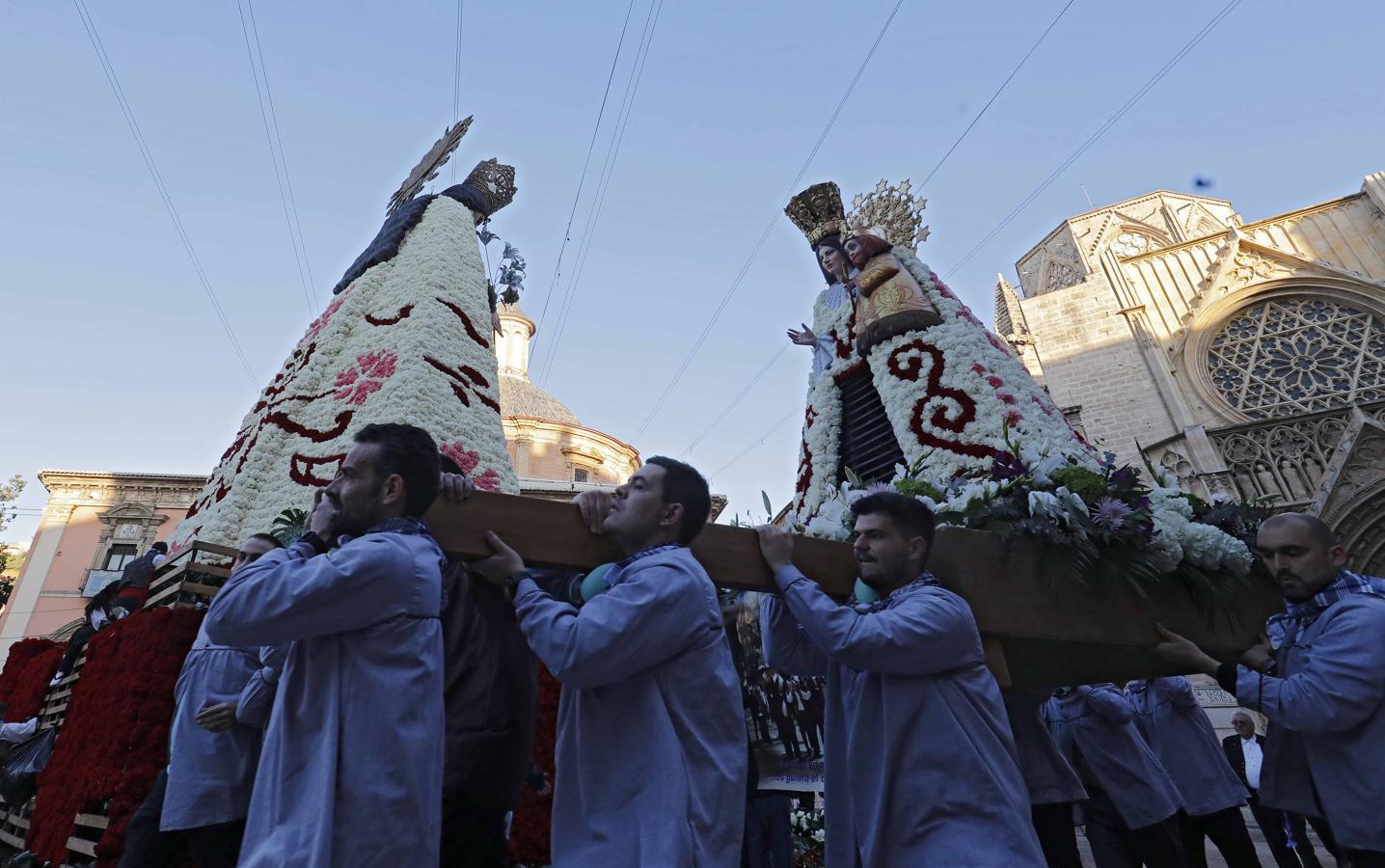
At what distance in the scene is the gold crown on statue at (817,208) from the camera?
20.4 ft

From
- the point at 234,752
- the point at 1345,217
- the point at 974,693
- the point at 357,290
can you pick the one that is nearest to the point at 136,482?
the point at 357,290

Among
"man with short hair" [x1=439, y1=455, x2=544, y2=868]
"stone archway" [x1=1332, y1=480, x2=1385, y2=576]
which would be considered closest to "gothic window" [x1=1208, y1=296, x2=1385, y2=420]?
"stone archway" [x1=1332, y1=480, x2=1385, y2=576]

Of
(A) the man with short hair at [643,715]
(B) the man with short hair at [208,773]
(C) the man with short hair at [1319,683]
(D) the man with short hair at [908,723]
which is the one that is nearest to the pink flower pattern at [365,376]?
(B) the man with short hair at [208,773]

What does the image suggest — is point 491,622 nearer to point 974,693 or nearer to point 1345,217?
point 974,693

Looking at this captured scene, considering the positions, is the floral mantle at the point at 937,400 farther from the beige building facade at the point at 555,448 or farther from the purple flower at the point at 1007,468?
the beige building facade at the point at 555,448

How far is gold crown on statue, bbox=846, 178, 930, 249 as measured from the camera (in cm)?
592

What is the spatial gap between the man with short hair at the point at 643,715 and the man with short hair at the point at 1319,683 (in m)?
1.99

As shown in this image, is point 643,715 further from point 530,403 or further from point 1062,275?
point 530,403

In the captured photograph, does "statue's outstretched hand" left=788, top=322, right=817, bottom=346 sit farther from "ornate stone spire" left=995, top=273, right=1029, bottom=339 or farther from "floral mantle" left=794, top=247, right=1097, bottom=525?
"ornate stone spire" left=995, top=273, right=1029, bottom=339

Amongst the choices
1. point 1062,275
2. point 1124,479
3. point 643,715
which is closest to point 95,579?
point 643,715

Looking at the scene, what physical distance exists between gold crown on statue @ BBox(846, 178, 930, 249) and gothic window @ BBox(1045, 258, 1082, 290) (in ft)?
57.3

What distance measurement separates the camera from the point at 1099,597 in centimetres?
287

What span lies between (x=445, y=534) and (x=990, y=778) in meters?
1.67

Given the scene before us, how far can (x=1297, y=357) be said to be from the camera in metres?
17.4
